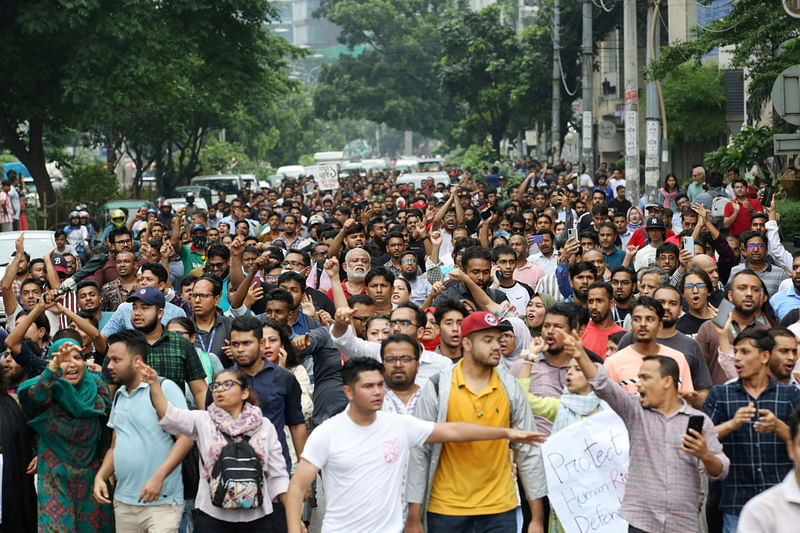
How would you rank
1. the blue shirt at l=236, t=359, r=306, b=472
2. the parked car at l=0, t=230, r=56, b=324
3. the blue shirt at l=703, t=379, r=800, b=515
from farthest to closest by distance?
the parked car at l=0, t=230, r=56, b=324
the blue shirt at l=236, t=359, r=306, b=472
the blue shirt at l=703, t=379, r=800, b=515

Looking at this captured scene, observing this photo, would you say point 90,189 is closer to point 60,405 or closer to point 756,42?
point 756,42

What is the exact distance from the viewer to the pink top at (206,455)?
6.23m

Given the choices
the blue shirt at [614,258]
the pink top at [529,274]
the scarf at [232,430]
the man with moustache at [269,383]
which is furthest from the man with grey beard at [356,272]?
the scarf at [232,430]

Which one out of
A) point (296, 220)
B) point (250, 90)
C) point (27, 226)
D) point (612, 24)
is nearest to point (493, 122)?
point (612, 24)

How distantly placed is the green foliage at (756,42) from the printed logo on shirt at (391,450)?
44.5 feet

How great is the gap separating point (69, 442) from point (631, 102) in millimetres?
14616

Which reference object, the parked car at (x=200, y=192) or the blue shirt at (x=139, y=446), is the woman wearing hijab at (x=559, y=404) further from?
the parked car at (x=200, y=192)

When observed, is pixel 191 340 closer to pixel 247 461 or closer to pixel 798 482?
pixel 247 461

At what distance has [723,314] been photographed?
313 inches

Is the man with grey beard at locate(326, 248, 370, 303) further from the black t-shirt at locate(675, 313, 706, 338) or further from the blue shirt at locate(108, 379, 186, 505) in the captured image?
the blue shirt at locate(108, 379, 186, 505)

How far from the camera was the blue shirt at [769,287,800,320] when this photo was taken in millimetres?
8875

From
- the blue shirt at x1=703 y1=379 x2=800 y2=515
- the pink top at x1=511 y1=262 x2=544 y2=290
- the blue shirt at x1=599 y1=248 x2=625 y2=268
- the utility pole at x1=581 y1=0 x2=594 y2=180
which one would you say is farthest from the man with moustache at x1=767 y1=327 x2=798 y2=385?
the utility pole at x1=581 y1=0 x2=594 y2=180

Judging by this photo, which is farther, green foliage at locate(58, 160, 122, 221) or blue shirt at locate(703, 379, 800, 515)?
green foliage at locate(58, 160, 122, 221)

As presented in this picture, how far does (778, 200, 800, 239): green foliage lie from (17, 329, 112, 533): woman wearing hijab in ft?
43.6
